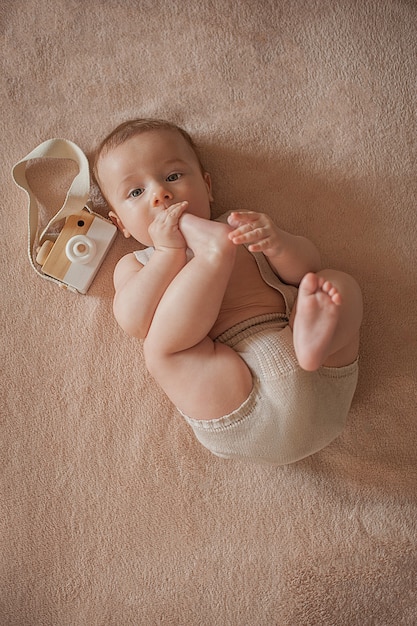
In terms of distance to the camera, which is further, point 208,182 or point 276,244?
point 208,182

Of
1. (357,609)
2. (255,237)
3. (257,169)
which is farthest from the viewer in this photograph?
(257,169)

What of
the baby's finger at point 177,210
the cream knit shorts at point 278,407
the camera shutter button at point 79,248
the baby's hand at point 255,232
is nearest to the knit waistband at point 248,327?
the cream knit shorts at point 278,407

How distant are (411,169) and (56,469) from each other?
1083mm

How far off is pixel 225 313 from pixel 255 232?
23 cm

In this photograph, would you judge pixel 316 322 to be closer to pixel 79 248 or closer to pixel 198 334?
pixel 198 334

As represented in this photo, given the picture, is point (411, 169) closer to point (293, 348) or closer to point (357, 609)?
point (293, 348)

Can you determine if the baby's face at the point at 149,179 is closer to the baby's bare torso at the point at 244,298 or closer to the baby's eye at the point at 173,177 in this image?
the baby's eye at the point at 173,177

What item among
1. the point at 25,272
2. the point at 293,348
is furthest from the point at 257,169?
the point at 25,272

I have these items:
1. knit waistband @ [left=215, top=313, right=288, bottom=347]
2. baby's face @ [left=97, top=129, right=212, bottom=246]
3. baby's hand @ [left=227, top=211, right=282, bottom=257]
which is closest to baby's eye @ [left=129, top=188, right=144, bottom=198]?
baby's face @ [left=97, top=129, right=212, bottom=246]

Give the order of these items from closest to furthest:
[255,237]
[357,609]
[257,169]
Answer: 1. [255,237]
2. [357,609]
3. [257,169]

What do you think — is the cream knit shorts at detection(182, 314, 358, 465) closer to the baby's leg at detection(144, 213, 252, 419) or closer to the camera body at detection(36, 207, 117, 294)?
the baby's leg at detection(144, 213, 252, 419)

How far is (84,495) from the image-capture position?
1.37 metres

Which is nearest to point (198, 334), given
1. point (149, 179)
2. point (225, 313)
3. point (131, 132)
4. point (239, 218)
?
point (225, 313)

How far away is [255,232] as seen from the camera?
113 centimetres
